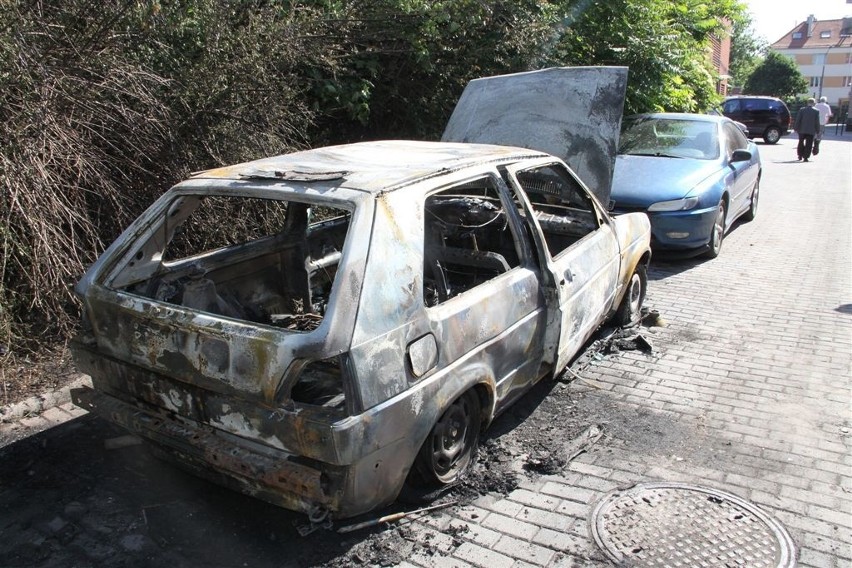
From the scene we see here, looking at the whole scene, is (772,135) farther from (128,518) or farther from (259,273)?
(128,518)

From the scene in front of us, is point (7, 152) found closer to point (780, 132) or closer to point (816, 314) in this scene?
point (816, 314)

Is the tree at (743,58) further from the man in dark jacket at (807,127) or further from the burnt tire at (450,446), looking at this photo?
the burnt tire at (450,446)

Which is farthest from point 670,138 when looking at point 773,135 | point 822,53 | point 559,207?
point 822,53

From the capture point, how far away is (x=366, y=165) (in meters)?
3.40

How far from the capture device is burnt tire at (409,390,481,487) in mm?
3182

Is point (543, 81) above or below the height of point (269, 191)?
above

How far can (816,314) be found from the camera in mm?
6203

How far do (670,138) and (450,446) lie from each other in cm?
695

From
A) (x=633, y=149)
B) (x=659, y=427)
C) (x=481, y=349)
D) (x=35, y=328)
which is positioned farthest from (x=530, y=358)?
(x=633, y=149)

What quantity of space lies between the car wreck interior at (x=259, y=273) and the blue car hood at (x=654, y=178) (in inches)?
162

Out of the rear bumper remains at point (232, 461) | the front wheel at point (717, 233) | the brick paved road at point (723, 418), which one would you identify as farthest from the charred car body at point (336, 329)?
the front wheel at point (717, 233)

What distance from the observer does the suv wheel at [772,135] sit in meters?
26.1

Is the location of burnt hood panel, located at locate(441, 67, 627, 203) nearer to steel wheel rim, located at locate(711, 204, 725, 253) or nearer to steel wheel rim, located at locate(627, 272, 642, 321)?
steel wheel rim, located at locate(627, 272, 642, 321)

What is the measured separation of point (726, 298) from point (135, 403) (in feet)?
18.7
